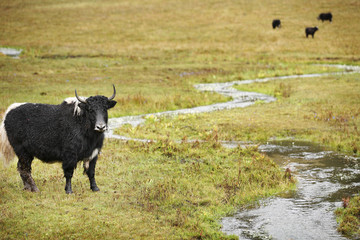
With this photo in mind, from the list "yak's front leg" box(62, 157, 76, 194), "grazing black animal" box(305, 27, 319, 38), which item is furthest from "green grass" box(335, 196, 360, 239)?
"grazing black animal" box(305, 27, 319, 38)

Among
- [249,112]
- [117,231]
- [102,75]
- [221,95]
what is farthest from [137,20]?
[117,231]

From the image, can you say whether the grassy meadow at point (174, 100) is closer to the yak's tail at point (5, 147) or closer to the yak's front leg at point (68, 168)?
the yak's front leg at point (68, 168)

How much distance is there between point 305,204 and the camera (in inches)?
376

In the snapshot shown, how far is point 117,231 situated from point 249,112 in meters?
13.8

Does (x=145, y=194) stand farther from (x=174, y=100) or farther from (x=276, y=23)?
(x=276, y=23)

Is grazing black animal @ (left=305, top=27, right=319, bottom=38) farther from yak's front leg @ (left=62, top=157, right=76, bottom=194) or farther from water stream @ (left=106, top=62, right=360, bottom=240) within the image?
yak's front leg @ (left=62, top=157, right=76, bottom=194)

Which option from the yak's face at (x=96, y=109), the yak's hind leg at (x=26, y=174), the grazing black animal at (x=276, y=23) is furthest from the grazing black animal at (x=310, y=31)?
the yak's hind leg at (x=26, y=174)

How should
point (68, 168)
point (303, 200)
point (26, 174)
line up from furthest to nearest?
point (303, 200) < point (26, 174) < point (68, 168)

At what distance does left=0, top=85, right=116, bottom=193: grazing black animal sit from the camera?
9.42 m

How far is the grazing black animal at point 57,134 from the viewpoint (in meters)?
9.42

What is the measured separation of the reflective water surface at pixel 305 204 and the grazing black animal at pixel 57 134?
11.6 feet

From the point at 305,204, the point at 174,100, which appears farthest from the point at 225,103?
the point at 305,204

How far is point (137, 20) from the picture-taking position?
2677 inches

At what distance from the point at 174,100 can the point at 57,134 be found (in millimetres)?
14181
